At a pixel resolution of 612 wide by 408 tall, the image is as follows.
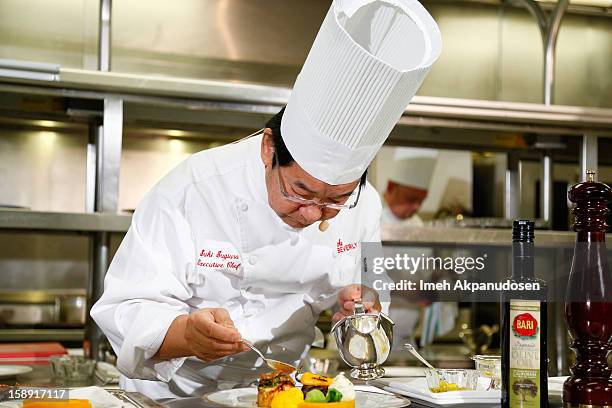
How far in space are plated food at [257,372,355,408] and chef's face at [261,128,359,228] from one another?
0.43 metres

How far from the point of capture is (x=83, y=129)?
3518 mm

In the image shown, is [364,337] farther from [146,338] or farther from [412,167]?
[412,167]

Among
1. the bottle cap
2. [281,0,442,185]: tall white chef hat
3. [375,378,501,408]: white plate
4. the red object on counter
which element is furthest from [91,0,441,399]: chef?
the red object on counter

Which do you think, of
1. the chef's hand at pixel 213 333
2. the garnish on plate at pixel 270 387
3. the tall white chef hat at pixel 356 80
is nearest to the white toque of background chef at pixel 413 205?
the tall white chef hat at pixel 356 80

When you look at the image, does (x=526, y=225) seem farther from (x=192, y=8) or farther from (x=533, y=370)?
(x=192, y=8)

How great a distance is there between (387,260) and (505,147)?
221 centimetres

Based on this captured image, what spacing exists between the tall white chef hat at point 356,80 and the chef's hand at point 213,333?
349 millimetres

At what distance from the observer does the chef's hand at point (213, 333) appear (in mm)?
1507

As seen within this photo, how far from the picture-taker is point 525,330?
4.21ft

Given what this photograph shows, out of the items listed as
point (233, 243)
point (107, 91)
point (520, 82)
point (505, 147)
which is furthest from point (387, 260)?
point (520, 82)

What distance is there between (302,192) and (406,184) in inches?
88.6

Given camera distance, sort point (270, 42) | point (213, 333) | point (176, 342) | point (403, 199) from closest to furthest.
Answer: point (213, 333) → point (176, 342) → point (270, 42) → point (403, 199)

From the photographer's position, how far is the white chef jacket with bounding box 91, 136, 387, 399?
1823mm

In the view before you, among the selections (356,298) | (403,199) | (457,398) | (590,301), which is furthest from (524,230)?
(403,199)
